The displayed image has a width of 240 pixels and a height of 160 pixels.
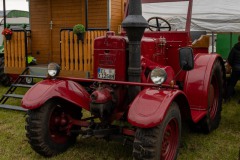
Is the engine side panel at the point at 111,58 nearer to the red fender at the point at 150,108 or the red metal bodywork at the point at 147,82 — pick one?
the red metal bodywork at the point at 147,82

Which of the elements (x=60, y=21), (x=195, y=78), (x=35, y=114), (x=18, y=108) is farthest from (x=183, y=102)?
(x=60, y=21)

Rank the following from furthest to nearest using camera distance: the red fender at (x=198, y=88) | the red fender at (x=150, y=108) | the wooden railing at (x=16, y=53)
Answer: the wooden railing at (x=16, y=53) → the red fender at (x=198, y=88) → the red fender at (x=150, y=108)

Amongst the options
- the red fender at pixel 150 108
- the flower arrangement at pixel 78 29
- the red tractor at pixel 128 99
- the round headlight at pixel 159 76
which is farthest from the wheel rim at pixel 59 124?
the flower arrangement at pixel 78 29

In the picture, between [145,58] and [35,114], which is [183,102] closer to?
[145,58]

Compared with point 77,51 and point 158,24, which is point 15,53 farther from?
point 158,24

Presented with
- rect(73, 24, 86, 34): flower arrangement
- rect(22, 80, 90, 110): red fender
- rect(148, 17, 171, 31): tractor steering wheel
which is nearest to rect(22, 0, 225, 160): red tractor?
rect(22, 80, 90, 110): red fender

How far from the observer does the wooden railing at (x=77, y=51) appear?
690cm

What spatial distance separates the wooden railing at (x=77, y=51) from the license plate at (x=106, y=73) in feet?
10.8

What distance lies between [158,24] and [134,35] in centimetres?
159

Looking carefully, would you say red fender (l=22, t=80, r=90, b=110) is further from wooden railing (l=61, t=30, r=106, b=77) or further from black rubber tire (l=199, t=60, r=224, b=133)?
wooden railing (l=61, t=30, r=106, b=77)

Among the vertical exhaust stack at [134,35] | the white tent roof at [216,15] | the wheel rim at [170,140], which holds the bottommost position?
the wheel rim at [170,140]

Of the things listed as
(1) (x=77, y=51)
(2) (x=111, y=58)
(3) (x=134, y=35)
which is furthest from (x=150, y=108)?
(1) (x=77, y=51)

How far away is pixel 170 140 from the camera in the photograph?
3330mm

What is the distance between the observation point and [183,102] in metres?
3.41
